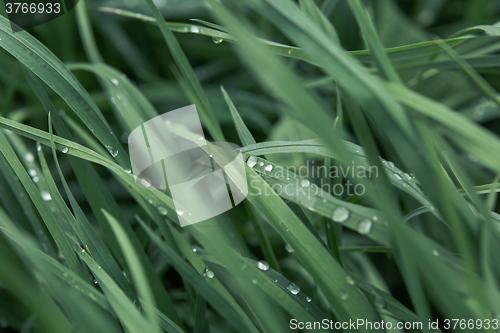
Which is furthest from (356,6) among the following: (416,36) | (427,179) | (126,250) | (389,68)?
(416,36)

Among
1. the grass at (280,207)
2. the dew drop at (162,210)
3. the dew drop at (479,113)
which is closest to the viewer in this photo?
the grass at (280,207)

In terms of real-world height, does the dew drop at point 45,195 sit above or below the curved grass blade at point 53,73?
below

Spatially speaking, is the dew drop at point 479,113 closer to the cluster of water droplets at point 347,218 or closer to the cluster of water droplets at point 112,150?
the cluster of water droplets at point 347,218

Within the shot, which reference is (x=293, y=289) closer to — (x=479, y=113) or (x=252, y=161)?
(x=252, y=161)

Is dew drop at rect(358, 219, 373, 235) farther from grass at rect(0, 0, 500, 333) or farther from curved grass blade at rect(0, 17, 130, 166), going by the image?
curved grass blade at rect(0, 17, 130, 166)

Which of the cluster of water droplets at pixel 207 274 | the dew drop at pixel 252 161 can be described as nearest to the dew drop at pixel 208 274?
the cluster of water droplets at pixel 207 274
